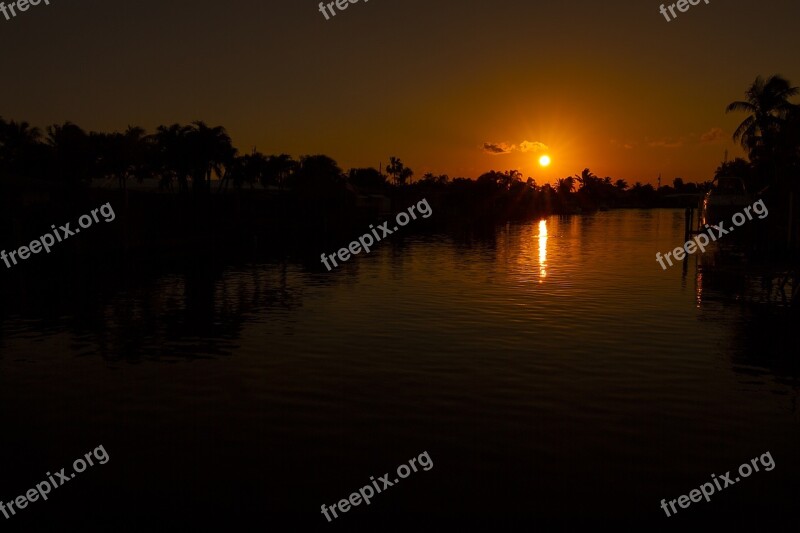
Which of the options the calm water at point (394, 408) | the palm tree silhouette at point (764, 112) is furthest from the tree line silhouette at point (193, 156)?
the calm water at point (394, 408)

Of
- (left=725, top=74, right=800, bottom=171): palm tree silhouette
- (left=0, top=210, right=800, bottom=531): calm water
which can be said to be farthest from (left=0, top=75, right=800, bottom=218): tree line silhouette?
(left=0, top=210, right=800, bottom=531): calm water

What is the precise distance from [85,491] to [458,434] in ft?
15.8

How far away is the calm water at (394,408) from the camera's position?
320 inches

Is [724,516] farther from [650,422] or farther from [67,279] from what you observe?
[67,279]

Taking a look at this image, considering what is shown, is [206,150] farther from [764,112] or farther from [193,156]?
[764,112]

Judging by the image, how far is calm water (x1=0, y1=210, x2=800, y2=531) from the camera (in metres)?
8.14

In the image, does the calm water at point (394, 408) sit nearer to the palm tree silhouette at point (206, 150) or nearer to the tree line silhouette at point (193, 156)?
the tree line silhouette at point (193, 156)

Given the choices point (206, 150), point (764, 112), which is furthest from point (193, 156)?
point (764, 112)

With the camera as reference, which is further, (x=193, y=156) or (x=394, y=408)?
(x=193, y=156)

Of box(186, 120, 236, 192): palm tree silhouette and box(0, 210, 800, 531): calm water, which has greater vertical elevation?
box(186, 120, 236, 192): palm tree silhouette

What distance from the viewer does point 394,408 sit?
37.7ft

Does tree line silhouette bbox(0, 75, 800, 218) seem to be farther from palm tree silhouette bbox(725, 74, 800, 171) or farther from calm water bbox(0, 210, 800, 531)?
calm water bbox(0, 210, 800, 531)

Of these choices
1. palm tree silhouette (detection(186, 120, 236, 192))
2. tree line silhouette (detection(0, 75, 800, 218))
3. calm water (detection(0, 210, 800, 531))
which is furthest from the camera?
palm tree silhouette (detection(186, 120, 236, 192))

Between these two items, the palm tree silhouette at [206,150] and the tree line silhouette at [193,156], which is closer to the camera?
the tree line silhouette at [193,156]
